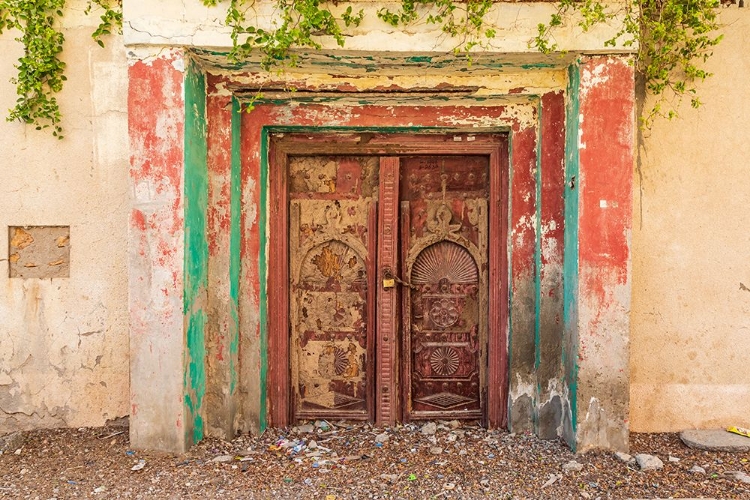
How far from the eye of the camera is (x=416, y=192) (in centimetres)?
375

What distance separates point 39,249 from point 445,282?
8.36 feet

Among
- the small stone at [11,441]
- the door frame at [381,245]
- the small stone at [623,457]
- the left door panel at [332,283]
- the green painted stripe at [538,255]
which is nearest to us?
the small stone at [623,457]

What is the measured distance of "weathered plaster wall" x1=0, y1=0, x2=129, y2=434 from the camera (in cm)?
345

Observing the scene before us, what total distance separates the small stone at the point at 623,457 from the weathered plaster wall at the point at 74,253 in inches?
115

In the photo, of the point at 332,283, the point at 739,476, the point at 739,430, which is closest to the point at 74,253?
the point at 332,283

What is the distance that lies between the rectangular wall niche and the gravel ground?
0.98 metres

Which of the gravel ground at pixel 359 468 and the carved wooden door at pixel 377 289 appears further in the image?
the carved wooden door at pixel 377 289

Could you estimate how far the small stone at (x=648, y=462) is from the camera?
9.88ft

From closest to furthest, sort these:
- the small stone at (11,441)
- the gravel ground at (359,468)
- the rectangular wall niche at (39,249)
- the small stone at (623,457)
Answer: the gravel ground at (359,468)
the small stone at (623,457)
the small stone at (11,441)
the rectangular wall niche at (39,249)

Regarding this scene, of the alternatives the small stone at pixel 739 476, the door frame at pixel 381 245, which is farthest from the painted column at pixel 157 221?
the small stone at pixel 739 476

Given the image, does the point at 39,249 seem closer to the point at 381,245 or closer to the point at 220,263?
the point at 220,263

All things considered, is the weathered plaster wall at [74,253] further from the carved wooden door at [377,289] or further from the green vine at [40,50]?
the carved wooden door at [377,289]

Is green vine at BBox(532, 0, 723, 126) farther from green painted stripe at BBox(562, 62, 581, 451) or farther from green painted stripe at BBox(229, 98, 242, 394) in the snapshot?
green painted stripe at BBox(229, 98, 242, 394)

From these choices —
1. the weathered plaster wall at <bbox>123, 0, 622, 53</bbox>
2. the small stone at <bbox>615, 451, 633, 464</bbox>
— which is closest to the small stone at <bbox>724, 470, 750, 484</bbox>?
the small stone at <bbox>615, 451, 633, 464</bbox>
